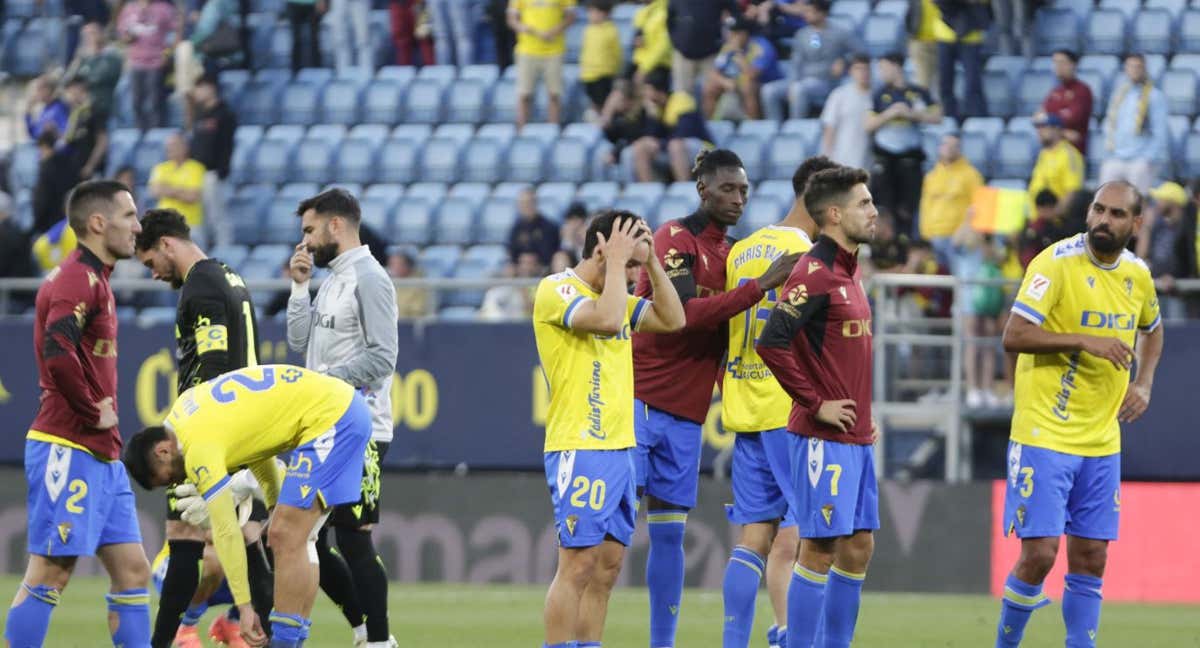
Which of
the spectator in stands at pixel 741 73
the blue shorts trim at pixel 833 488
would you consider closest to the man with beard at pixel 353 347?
the blue shorts trim at pixel 833 488

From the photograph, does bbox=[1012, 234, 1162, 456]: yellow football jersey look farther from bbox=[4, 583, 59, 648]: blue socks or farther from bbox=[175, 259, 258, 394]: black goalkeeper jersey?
bbox=[4, 583, 59, 648]: blue socks

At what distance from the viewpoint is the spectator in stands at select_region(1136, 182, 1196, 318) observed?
16.0 meters

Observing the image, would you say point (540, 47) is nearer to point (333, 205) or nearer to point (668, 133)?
point (668, 133)

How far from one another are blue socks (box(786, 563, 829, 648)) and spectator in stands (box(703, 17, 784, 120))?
10565mm

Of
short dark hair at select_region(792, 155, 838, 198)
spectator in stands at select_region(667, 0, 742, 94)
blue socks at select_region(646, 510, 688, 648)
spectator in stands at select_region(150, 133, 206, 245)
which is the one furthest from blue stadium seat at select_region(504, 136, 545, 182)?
blue socks at select_region(646, 510, 688, 648)

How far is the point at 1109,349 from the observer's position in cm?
988

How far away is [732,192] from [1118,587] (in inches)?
268

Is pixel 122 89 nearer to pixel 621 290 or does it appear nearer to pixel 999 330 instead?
pixel 999 330

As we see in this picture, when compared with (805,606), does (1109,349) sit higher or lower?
higher

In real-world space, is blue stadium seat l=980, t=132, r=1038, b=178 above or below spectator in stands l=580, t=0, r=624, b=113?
below

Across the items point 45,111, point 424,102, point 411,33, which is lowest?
point 45,111

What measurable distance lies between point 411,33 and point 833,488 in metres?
14.0

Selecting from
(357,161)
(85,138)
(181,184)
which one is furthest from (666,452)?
(85,138)

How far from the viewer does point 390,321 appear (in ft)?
34.3
